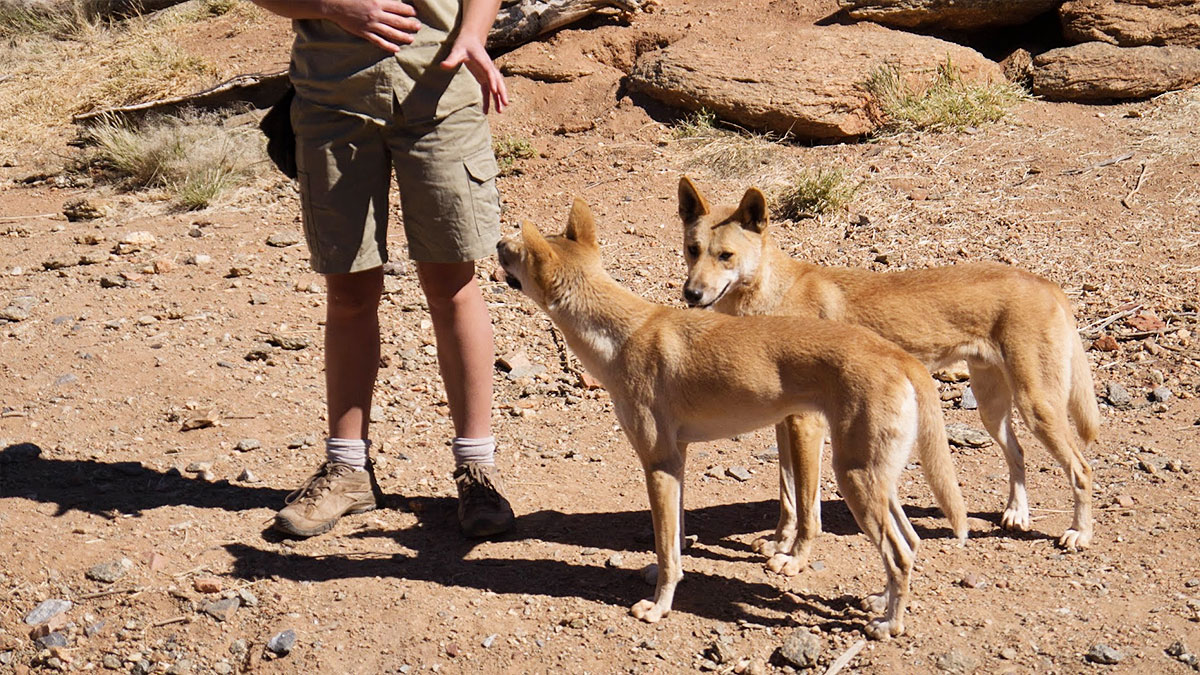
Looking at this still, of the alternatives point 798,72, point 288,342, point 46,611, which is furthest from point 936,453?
point 798,72

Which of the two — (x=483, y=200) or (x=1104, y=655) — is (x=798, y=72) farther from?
(x=1104, y=655)

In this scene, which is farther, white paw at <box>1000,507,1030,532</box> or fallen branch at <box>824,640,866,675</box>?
white paw at <box>1000,507,1030,532</box>

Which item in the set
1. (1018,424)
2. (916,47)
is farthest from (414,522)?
(916,47)

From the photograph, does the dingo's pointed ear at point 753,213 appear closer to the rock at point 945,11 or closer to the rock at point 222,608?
the rock at point 222,608

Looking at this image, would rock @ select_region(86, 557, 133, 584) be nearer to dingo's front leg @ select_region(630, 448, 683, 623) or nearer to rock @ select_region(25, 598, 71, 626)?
rock @ select_region(25, 598, 71, 626)

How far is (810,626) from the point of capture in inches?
165

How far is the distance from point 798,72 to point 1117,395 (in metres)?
4.14

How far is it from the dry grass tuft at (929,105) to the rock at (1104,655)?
5928mm

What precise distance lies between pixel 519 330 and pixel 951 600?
3.54m

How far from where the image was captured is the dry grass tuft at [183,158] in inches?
372

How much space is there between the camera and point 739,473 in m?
5.54

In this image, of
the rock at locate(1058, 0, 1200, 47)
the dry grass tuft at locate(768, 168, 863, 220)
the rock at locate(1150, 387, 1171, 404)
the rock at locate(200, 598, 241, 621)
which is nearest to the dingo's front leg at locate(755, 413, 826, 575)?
the rock at locate(200, 598, 241, 621)

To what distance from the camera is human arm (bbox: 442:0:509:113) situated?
4.33 meters

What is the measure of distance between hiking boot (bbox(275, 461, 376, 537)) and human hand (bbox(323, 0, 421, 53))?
6.00ft
